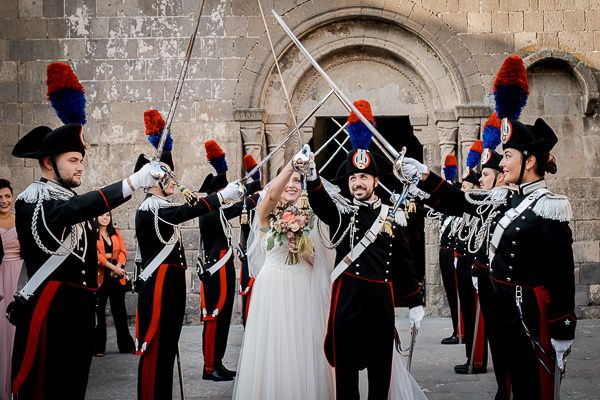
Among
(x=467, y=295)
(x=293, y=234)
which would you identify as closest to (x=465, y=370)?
(x=467, y=295)

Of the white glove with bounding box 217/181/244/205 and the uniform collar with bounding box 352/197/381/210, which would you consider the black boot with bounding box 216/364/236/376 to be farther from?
the uniform collar with bounding box 352/197/381/210

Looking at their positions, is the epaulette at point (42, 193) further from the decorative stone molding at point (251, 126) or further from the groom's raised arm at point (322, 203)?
the decorative stone molding at point (251, 126)

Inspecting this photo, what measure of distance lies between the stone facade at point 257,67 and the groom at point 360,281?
570 cm

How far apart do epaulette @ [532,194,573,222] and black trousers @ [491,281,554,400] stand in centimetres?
42


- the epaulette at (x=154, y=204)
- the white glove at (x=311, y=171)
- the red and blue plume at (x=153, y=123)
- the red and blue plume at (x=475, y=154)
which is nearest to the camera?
the white glove at (x=311, y=171)

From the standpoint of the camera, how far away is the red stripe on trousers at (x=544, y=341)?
12.8 ft

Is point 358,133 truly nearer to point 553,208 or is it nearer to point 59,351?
point 553,208

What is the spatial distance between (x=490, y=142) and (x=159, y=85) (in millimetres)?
5547

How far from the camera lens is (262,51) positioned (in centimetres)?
1038

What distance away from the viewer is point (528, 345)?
157 inches

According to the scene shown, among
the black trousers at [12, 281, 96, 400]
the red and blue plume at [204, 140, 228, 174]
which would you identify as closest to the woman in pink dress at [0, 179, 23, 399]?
the black trousers at [12, 281, 96, 400]

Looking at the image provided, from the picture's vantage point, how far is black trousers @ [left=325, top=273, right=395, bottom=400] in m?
4.41

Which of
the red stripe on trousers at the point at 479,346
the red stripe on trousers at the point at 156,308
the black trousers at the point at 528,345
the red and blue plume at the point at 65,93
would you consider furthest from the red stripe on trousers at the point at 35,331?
the red stripe on trousers at the point at 479,346

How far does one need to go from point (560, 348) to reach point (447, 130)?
681cm
